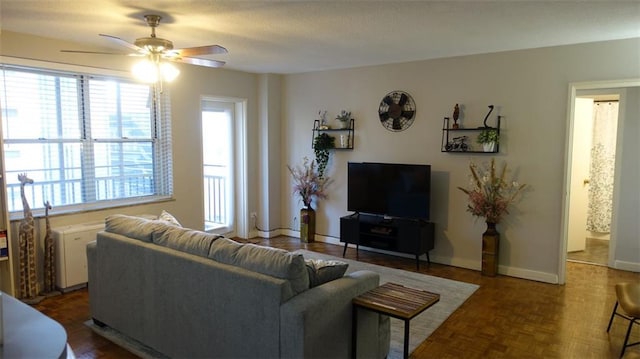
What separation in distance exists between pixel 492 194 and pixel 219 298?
133 inches

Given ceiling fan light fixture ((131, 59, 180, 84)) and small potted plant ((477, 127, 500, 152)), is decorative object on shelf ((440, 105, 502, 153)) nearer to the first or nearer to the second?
small potted plant ((477, 127, 500, 152))

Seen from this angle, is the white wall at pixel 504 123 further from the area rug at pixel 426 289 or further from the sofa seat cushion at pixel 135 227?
the sofa seat cushion at pixel 135 227

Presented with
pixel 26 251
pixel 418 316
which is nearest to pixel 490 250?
pixel 418 316

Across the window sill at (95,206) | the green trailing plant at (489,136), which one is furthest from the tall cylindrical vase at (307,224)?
the green trailing plant at (489,136)

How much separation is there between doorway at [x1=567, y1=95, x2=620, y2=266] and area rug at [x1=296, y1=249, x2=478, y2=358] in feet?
7.21

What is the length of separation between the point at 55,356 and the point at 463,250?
484 cm

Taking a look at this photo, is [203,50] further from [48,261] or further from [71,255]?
[48,261]

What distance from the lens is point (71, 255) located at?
4281 mm

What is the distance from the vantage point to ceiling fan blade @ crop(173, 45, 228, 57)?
314cm

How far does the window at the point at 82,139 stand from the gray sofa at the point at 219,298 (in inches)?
60.1

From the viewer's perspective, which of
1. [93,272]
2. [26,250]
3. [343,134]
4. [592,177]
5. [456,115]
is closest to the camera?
[93,272]

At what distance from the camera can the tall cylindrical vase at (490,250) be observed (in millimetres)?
Result: 4820

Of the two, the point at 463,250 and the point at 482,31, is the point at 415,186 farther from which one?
the point at 482,31

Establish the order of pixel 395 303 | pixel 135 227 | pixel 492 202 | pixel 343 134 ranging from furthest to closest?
1. pixel 343 134
2. pixel 492 202
3. pixel 135 227
4. pixel 395 303
